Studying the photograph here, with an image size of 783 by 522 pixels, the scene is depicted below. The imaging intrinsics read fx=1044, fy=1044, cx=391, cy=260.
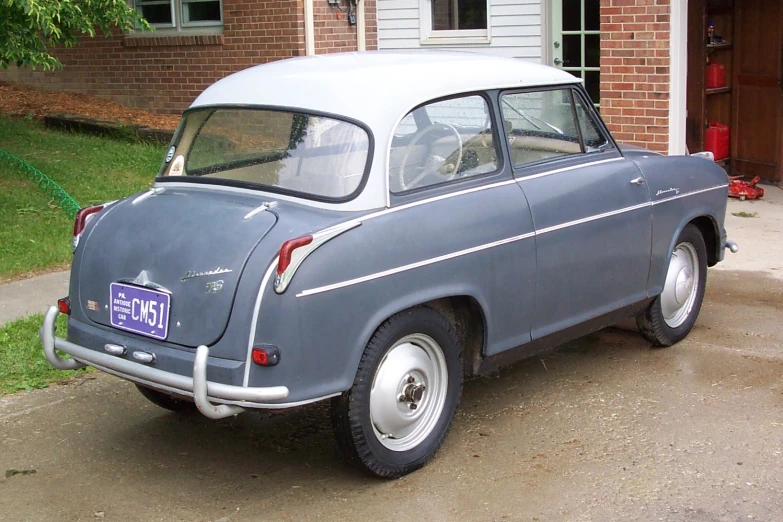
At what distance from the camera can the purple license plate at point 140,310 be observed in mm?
4387

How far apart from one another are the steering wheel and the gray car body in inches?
2.5

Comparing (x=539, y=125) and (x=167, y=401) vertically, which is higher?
(x=539, y=125)

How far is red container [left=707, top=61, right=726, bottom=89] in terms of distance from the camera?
11305mm

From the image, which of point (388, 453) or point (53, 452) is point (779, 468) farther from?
point (53, 452)

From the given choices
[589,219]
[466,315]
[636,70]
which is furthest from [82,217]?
[636,70]

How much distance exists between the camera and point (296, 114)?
4.92 meters

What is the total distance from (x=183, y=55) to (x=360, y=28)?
7.97 ft

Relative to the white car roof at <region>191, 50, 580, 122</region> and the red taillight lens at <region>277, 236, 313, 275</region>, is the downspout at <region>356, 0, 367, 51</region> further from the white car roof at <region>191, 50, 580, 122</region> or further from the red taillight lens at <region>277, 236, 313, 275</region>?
the red taillight lens at <region>277, 236, 313, 275</region>

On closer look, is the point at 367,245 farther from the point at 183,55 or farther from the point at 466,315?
the point at 183,55

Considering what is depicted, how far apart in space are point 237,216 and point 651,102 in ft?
21.7

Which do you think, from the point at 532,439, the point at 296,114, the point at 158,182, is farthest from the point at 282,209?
the point at 532,439

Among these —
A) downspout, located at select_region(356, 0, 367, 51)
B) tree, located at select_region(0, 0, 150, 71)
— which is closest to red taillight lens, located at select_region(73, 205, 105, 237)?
tree, located at select_region(0, 0, 150, 71)

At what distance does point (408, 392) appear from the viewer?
466 cm

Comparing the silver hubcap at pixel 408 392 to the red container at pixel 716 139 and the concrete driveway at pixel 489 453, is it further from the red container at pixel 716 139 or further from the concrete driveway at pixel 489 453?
the red container at pixel 716 139
